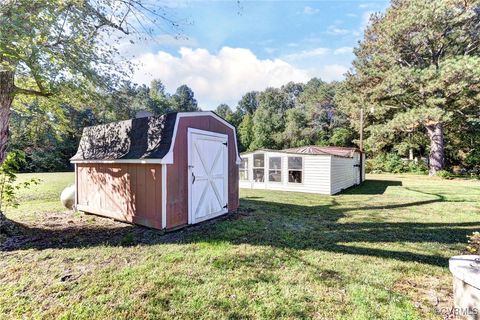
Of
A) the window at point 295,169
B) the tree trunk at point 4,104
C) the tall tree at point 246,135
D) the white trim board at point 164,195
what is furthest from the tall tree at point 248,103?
the tree trunk at point 4,104

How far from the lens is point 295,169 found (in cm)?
1141

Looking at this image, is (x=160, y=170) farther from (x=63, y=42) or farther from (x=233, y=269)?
(x=63, y=42)

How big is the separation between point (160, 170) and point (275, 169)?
7.97 m

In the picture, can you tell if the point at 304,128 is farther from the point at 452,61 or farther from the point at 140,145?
the point at 140,145

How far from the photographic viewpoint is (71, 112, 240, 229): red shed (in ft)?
15.8

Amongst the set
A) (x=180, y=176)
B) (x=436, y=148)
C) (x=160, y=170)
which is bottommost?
(x=180, y=176)

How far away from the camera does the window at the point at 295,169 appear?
11273 mm

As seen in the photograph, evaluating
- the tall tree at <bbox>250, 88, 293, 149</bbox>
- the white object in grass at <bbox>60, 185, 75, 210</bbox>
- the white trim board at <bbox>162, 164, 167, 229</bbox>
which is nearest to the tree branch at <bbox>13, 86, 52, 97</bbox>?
the white trim board at <bbox>162, 164, 167, 229</bbox>

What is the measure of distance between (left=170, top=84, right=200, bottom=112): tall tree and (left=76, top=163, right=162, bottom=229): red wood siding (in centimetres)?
3217

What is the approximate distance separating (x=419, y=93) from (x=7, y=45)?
19.7 m

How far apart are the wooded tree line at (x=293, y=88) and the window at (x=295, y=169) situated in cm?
713

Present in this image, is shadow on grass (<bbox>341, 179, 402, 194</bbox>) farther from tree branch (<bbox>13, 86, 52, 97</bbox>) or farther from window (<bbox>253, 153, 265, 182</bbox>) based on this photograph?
tree branch (<bbox>13, 86, 52, 97</bbox>)

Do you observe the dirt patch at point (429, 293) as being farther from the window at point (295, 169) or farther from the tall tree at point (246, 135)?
the tall tree at point (246, 135)

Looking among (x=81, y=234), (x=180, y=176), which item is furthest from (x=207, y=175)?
(x=81, y=234)
